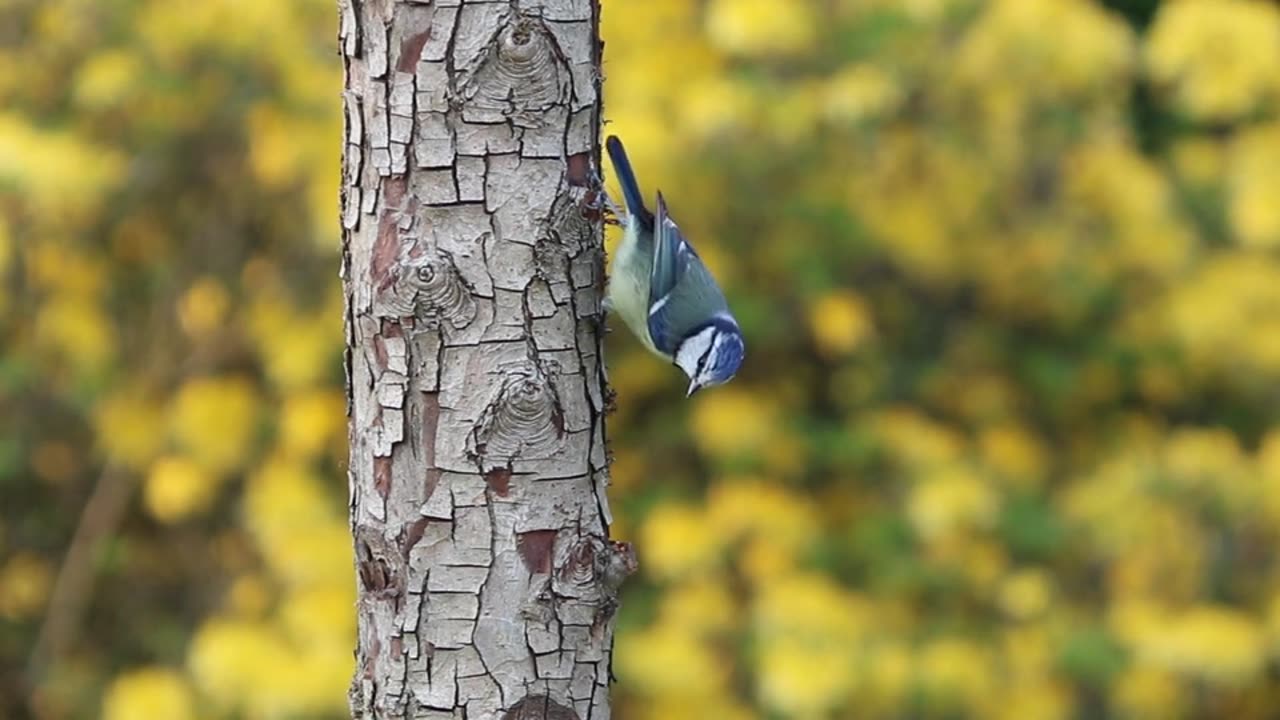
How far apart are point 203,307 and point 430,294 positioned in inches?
107

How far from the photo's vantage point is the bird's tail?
2838mm

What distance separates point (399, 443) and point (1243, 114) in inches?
133

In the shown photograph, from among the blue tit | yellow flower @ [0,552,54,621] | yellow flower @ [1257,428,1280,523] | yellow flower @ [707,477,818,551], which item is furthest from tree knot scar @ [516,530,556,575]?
yellow flower @ [0,552,54,621]

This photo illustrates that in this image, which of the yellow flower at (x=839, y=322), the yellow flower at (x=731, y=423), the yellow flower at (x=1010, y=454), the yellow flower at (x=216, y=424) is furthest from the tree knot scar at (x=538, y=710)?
the yellow flower at (x=1010, y=454)

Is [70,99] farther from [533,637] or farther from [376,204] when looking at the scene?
[533,637]

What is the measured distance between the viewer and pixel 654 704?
403 centimetres

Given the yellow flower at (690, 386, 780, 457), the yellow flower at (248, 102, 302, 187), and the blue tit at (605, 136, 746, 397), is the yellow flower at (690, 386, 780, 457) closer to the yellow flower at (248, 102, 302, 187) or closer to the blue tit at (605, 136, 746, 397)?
the blue tit at (605, 136, 746, 397)

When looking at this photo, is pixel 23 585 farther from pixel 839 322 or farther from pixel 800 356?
pixel 839 322

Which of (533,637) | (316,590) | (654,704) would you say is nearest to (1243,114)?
(654,704)

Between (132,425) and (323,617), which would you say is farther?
(132,425)

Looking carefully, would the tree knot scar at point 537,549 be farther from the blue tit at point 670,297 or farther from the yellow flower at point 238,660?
the yellow flower at point 238,660

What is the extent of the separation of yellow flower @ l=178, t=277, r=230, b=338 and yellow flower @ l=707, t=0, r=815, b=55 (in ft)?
5.47

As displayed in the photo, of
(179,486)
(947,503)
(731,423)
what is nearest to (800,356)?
(731,423)

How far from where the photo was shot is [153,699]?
396 cm
